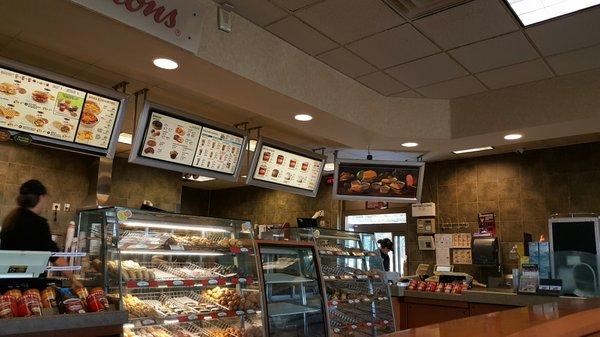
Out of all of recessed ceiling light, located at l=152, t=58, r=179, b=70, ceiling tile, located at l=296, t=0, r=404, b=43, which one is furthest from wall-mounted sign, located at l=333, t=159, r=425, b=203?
recessed ceiling light, located at l=152, t=58, r=179, b=70

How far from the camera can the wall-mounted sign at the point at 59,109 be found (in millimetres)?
3307

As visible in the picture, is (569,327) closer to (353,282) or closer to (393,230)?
(353,282)

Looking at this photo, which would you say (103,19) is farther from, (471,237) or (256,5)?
(471,237)

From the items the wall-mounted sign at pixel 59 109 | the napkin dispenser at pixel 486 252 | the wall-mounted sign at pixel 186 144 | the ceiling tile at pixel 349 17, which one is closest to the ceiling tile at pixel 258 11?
the ceiling tile at pixel 349 17

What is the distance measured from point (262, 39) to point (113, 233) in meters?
2.03

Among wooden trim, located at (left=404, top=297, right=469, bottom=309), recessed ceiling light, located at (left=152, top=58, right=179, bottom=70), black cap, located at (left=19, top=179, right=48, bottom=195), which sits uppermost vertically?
recessed ceiling light, located at (left=152, top=58, right=179, bottom=70)

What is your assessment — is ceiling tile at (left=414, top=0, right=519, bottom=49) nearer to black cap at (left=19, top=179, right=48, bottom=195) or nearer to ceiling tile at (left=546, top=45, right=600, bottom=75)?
ceiling tile at (left=546, top=45, right=600, bottom=75)

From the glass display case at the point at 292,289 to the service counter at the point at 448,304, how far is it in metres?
1.74

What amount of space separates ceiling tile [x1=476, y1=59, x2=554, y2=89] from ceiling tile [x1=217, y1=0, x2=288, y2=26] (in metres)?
2.43

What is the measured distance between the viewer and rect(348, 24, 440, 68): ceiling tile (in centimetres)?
398

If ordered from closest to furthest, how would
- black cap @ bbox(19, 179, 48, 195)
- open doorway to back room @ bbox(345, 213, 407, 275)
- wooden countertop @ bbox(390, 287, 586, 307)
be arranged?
black cap @ bbox(19, 179, 48, 195), wooden countertop @ bbox(390, 287, 586, 307), open doorway to back room @ bbox(345, 213, 407, 275)

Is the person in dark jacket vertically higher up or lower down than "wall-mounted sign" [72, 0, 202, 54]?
lower down

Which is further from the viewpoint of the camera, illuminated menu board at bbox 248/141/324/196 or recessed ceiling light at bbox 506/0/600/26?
illuminated menu board at bbox 248/141/324/196

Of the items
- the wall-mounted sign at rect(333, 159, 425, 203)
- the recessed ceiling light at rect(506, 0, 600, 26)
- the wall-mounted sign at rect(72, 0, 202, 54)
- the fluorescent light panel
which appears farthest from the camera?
the wall-mounted sign at rect(333, 159, 425, 203)
